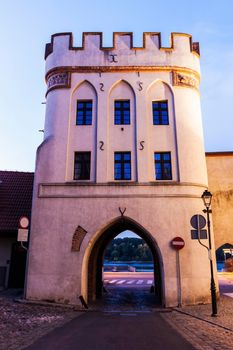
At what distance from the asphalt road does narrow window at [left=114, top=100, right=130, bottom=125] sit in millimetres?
9832

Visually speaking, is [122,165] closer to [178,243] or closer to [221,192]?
[178,243]

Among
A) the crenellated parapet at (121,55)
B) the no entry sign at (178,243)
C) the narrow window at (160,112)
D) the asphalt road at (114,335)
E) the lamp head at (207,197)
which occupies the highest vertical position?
the crenellated parapet at (121,55)

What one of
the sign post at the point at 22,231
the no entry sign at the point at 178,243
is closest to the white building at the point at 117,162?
the no entry sign at the point at 178,243

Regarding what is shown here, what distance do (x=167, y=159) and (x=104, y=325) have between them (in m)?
9.07

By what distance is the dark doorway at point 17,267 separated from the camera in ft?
57.1

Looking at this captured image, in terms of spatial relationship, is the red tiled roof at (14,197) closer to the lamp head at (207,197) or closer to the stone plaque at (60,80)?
the stone plaque at (60,80)

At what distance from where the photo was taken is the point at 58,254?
14.5 metres

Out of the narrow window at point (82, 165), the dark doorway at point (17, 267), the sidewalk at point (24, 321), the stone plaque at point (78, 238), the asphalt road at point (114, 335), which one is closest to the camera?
the asphalt road at point (114, 335)

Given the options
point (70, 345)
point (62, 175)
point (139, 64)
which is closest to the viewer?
point (70, 345)

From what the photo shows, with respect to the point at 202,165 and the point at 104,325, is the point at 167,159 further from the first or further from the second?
the point at 104,325

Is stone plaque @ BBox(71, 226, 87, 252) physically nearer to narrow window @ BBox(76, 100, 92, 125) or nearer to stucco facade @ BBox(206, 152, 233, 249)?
narrow window @ BBox(76, 100, 92, 125)

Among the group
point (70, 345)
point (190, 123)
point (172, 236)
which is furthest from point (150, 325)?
point (190, 123)

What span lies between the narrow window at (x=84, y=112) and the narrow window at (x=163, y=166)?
4.17 metres

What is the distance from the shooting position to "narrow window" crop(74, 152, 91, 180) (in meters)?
15.9
